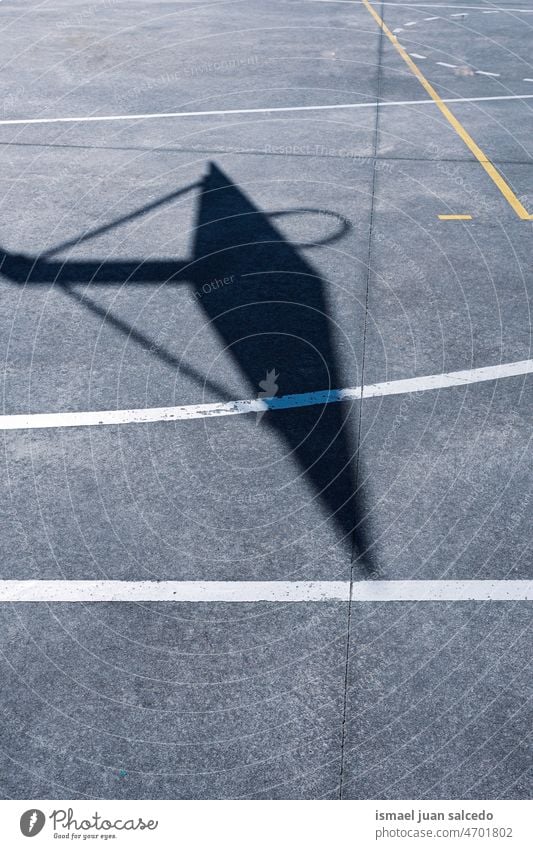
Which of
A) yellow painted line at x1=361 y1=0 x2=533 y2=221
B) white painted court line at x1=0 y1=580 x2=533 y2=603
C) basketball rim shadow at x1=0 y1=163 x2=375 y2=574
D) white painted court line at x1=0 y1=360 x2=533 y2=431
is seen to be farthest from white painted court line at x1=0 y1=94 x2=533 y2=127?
white painted court line at x1=0 y1=580 x2=533 y2=603

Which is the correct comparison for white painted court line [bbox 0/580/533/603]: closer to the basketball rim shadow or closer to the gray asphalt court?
the gray asphalt court

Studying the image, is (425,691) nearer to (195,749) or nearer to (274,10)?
(195,749)

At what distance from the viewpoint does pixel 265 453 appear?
8.31 meters

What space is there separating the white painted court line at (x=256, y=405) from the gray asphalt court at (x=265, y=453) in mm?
33

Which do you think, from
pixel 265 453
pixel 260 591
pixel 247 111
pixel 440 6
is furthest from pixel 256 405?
pixel 440 6

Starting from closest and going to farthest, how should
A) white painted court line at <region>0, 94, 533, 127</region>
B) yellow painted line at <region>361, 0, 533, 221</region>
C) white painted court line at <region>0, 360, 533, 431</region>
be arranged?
white painted court line at <region>0, 360, 533, 431</region> < yellow painted line at <region>361, 0, 533, 221</region> < white painted court line at <region>0, 94, 533, 127</region>

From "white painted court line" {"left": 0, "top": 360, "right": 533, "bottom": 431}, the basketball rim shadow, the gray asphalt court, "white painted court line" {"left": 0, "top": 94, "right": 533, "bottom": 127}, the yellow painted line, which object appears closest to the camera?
the gray asphalt court

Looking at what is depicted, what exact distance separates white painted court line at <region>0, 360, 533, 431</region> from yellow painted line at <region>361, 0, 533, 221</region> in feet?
14.7

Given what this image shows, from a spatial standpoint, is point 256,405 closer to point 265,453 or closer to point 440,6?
point 265,453

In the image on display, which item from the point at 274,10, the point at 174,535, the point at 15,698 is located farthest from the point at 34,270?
the point at 274,10

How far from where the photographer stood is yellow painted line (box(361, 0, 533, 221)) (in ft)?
43.6

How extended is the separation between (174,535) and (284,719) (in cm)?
200

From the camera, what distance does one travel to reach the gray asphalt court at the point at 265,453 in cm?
595

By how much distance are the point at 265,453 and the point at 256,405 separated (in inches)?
31.8
